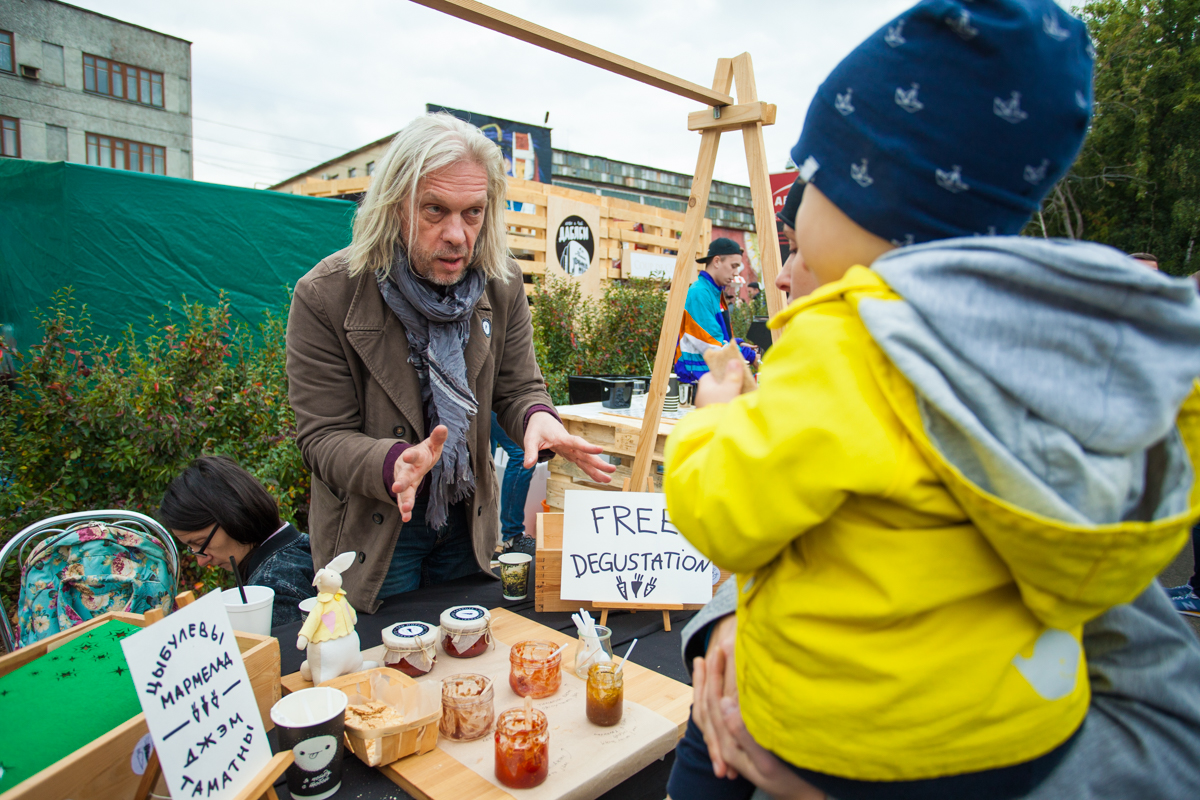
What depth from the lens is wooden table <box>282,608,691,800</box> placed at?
110 centimetres

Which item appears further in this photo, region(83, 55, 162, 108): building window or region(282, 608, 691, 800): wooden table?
region(83, 55, 162, 108): building window

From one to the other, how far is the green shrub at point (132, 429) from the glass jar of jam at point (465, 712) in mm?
2137

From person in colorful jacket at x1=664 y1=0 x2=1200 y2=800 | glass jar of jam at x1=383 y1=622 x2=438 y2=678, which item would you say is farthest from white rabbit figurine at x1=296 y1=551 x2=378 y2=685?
person in colorful jacket at x1=664 y1=0 x2=1200 y2=800

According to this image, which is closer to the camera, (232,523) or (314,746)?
(314,746)

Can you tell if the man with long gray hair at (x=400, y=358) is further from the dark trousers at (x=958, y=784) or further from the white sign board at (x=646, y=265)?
the white sign board at (x=646, y=265)

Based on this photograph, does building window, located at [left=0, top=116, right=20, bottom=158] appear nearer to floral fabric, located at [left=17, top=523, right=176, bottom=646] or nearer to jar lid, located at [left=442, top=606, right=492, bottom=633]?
floral fabric, located at [left=17, top=523, right=176, bottom=646]

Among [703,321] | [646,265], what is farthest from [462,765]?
[646,265]

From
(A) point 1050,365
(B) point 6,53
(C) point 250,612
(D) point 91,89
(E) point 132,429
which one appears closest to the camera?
(A) point 1050,365

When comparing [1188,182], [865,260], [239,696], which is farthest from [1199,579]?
[1188,182]

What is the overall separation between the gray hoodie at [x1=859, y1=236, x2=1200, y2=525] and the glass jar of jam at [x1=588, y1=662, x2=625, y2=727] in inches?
35.5

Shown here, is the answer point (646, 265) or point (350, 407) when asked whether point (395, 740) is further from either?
point (646, 265)

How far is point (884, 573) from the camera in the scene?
615mm

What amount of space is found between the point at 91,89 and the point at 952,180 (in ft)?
85.7

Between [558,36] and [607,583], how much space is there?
57.2 inches
